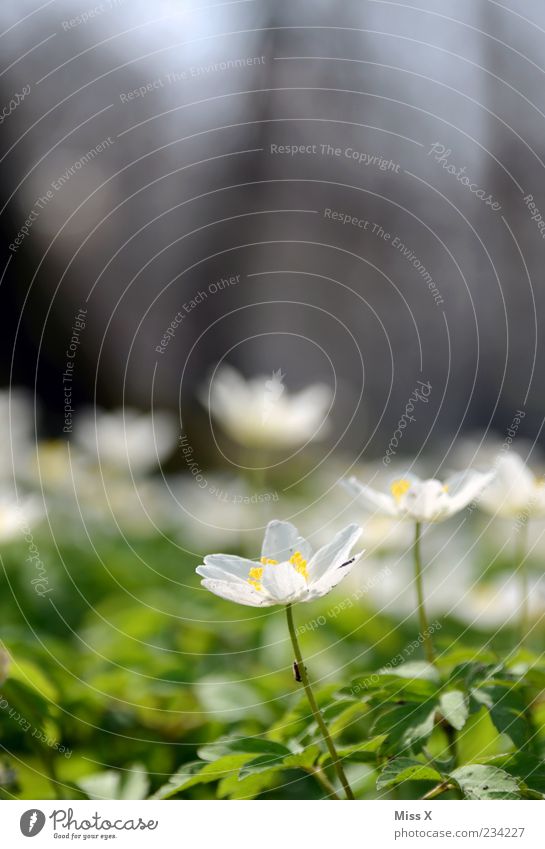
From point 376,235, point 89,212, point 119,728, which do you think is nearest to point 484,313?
point 376,235

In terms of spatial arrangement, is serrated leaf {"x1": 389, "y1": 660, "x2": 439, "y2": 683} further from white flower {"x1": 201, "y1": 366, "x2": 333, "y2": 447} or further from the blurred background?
white flower {"x1": 201, "y1": 366, "x2": 333, "y2": 447}

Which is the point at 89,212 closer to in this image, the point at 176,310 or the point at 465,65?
the point at 176,310

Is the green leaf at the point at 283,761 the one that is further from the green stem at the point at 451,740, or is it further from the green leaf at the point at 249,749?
the green stem at the point at 451,740

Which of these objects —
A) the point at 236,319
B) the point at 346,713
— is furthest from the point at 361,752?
the point at 236,319

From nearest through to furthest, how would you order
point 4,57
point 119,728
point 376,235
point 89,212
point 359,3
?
1. point 119,728
2. point 359,3
3. point 4,57
4. point 89,212
5. point 376,235

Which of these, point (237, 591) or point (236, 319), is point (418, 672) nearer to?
point (237, 591)

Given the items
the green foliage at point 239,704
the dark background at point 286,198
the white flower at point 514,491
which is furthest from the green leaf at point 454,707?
the dark background at point 286,198
